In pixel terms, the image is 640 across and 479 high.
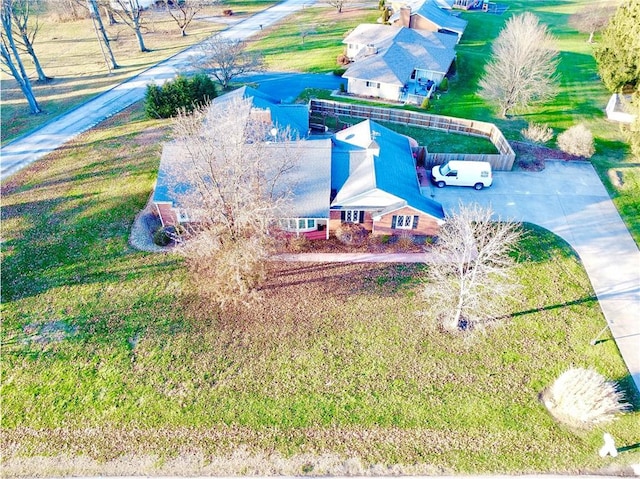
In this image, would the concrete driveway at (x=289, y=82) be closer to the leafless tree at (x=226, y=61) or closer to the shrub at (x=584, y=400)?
the leafless tree at (x=226, y=61)

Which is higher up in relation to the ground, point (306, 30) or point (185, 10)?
point (185, 10)

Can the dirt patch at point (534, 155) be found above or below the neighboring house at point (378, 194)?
below

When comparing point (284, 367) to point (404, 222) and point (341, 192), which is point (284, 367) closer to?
point (341, 192)

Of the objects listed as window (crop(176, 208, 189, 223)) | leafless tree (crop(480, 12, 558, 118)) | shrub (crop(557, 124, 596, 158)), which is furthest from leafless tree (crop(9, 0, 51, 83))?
shrub (crop(557, 124, 596, 158))

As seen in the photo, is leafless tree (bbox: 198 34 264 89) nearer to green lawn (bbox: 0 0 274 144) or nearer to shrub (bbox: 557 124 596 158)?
green lawn (bbox: 0 0 274 144)

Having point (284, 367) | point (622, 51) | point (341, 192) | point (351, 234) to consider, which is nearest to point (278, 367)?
point (284, 367)

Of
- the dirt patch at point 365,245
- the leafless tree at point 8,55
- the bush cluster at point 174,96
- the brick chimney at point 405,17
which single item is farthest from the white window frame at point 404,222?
the brick chimney at point 405,17
